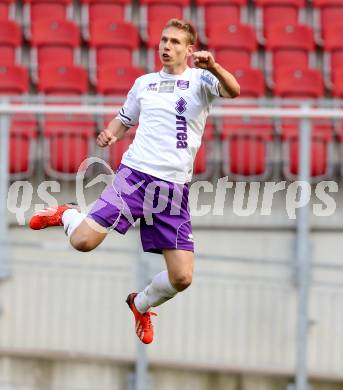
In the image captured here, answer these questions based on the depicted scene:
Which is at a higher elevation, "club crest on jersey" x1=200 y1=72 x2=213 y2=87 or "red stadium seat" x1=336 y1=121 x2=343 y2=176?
"club crest on jersey" x1=200 y1=72 x2=213 y2=87

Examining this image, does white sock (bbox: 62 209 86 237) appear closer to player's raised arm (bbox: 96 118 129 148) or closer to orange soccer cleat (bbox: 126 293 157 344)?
player's raised arm (bbox: 96 118 129 148)

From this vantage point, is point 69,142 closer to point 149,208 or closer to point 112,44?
point 112,44

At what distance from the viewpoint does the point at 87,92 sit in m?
9.49

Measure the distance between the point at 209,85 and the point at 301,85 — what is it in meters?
3.98

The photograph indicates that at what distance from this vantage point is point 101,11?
33.3ft

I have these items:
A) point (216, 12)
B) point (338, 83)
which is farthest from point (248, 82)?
point (216, 12)

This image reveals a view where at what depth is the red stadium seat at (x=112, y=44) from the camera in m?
9.67

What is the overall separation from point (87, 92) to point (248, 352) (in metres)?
3.49

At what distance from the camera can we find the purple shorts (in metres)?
5.50

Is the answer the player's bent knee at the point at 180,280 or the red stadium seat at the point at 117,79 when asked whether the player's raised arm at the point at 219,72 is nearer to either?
the player's bent knee at the point at 180,280

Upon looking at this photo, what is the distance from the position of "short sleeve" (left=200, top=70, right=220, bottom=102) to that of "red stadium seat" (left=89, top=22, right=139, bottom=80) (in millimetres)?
4367

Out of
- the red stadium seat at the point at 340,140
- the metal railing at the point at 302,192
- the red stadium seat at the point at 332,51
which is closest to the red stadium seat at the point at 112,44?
the red stadium seat at the point at 332,51

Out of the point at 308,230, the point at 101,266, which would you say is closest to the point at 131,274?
the point at 101,266

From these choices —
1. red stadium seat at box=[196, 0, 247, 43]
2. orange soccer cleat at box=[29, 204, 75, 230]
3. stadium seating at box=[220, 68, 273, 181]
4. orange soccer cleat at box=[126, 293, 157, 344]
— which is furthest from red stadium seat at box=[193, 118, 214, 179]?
red stadium seat at box=[196, 0, 247, 43]
